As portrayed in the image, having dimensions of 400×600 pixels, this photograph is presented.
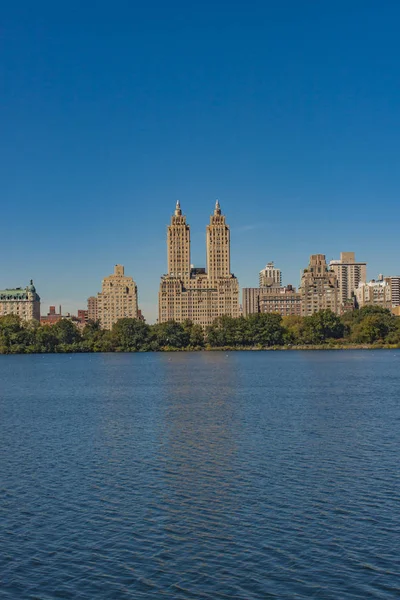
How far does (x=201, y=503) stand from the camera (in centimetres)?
2741

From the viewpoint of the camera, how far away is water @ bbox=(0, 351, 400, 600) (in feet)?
65.7

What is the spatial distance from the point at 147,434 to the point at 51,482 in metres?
12.7

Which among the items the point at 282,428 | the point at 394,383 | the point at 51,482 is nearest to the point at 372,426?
the point at 282,428

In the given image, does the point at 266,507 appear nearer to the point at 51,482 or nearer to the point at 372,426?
the point at 51,482

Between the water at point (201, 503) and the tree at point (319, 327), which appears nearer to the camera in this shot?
the water at point (201, 503)

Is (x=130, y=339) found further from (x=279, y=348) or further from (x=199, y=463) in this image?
(x=199, y=463)

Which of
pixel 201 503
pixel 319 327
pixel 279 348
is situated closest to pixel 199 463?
pixel 201 503

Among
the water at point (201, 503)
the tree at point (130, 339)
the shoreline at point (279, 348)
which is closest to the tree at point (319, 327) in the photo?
the shoreline at point (279, 348)

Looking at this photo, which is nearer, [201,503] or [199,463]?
[201,503]

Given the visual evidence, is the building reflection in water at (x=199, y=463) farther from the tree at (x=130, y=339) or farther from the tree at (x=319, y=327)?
the tree at (x=319, y=327)

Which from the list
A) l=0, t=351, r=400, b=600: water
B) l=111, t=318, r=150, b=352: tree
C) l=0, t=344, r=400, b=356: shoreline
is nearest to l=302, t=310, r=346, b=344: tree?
l=0, t=344, r=400, b=356: shoreline

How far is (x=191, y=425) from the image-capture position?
4638 cm

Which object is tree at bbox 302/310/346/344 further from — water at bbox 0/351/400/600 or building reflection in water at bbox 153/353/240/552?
water at bbox 0/351/400/600

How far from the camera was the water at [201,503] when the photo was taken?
2002 cm
